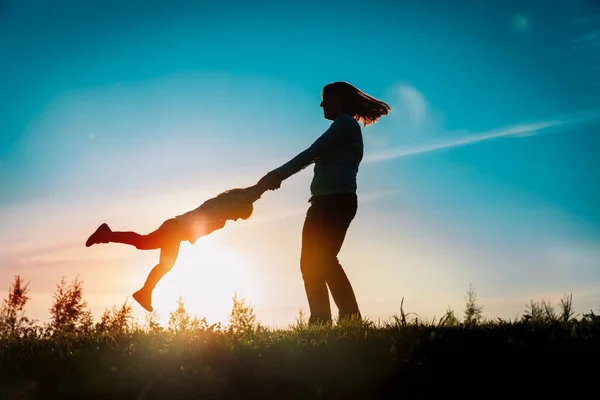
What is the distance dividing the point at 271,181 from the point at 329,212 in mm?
851

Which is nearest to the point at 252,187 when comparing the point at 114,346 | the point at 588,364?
the point at 114,346

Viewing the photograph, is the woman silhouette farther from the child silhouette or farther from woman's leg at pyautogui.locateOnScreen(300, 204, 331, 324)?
the child silhouette

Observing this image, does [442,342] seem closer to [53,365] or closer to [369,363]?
[369,363]

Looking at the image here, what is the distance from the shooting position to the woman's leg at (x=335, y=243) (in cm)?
653

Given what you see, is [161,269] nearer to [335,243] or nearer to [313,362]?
[335,243]

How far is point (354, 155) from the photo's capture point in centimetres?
675

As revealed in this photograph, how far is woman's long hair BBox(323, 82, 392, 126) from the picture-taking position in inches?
281

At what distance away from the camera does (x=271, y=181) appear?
249 inches

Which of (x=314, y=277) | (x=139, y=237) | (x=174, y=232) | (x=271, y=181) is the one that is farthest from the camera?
(x=314, y=277)

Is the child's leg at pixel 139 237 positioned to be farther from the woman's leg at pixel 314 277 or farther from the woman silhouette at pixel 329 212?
the woman's leg at pixel 314 277

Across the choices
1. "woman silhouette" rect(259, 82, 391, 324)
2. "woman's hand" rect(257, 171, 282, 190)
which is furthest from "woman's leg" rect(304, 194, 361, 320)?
"woman's hand" rect(257, 171, 282, 190)

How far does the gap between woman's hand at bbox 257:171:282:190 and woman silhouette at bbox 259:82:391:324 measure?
127mm

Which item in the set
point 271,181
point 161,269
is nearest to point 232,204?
point 271,181

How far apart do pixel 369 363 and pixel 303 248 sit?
2.66 metres
